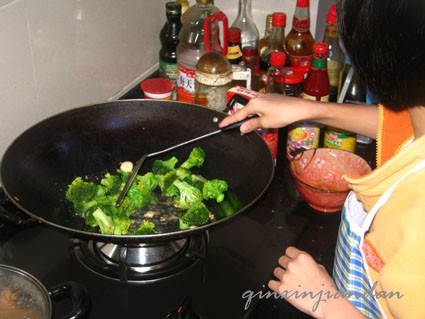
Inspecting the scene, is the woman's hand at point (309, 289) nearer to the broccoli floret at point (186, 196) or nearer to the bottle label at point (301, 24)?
the broccoli floret at point (186, 196)

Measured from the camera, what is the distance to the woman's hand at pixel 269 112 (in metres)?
1.00

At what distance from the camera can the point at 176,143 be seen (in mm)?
1126

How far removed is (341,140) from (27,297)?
0.83m

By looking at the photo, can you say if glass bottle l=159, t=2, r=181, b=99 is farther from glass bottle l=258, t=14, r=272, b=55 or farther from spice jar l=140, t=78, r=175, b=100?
glass bottle l=258, t=14, r=272, b=55

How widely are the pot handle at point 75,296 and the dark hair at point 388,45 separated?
519mm

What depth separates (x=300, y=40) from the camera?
139 cm

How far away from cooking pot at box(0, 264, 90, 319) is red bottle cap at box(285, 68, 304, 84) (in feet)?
2.39

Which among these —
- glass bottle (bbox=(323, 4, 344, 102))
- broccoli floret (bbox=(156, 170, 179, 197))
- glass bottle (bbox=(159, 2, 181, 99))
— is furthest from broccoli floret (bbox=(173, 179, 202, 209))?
glass bottle (bbox=(323, 4, 344, 102))

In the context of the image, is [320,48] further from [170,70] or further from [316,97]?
[170,70]

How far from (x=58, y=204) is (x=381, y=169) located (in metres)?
0.61

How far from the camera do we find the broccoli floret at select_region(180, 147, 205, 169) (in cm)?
110

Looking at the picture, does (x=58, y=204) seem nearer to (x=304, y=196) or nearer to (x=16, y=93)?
(x=16, y=93)

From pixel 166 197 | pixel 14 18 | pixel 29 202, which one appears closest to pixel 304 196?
pixel 166 197

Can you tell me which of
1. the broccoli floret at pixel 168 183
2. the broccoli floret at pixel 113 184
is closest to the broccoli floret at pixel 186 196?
the broccoli floret at pixel 168 183
